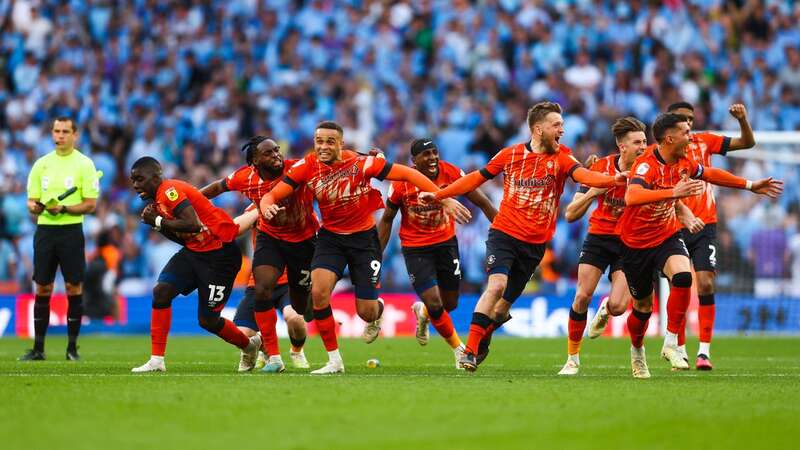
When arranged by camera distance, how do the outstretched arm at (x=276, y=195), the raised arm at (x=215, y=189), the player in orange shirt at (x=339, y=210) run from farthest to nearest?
the raised arm at (x=215, y=189) → the player in orange shirt at (x=339, y=210) → the outstretched arm at (x=276, y=195)

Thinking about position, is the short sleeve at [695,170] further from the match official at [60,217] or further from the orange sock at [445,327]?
the match official at [60,217]

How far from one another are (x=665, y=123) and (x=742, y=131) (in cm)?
156

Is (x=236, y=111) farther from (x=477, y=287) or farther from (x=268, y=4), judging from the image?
(x=477, y=287)

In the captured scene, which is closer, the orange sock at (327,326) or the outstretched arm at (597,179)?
the outstretched arm at (597,179)

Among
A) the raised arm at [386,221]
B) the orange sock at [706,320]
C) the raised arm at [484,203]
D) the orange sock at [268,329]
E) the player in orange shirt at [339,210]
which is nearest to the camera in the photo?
the player in orange shirt at [339,210]

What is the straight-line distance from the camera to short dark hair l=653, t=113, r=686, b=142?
1202cm

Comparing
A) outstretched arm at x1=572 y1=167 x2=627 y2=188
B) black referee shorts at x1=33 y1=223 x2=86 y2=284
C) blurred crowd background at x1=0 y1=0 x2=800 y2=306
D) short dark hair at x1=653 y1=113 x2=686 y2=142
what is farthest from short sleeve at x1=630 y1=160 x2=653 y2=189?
blurred crowd background at x1=0 y1=0 x2=800 y2=306

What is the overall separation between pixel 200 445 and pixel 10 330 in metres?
17.0

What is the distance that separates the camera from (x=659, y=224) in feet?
40.4

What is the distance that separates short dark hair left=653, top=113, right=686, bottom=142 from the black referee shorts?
6.68 m

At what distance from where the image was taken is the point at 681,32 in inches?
1065

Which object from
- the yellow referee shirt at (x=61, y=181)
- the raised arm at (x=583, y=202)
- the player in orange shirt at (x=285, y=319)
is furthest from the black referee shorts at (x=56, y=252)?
the raised arm at (x=583, y=202)

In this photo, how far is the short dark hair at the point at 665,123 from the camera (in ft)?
39.4

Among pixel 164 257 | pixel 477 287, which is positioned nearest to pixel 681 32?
pixel 477 287
